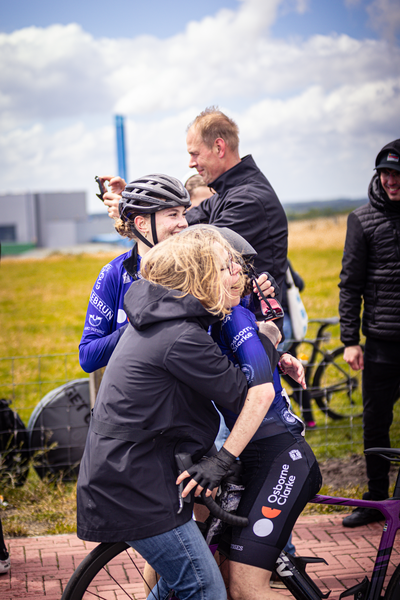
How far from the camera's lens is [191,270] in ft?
6.85

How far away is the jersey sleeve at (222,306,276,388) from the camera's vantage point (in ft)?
7.28

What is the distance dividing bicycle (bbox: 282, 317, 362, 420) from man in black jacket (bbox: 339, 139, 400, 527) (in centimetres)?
172

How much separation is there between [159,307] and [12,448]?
3635 millimetres

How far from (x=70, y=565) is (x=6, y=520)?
3.03 ft

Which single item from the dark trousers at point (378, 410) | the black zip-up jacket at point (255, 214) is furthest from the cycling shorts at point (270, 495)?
the dark trousers at point (378, 410)

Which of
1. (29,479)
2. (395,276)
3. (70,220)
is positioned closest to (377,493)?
(395,276)

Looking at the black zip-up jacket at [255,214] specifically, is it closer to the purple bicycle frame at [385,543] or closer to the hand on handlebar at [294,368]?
the hand on handlebar at [294,368]

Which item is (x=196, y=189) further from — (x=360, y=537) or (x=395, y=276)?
(x=360, y=537)

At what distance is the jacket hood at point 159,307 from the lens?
200 cm

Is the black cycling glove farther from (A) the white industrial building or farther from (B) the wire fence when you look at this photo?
(A) the white industrial building

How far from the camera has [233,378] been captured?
2.08 m

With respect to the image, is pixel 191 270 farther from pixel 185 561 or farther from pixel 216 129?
pixel 216 129

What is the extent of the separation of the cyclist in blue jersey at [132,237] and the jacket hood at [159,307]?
2.37 feet

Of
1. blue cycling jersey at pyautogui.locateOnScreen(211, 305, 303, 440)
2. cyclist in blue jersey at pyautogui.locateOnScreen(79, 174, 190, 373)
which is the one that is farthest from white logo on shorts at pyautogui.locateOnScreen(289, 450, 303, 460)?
cyclist in blue jersey at pyautogui.locateOnScreen(79, 174, 190, 373)
